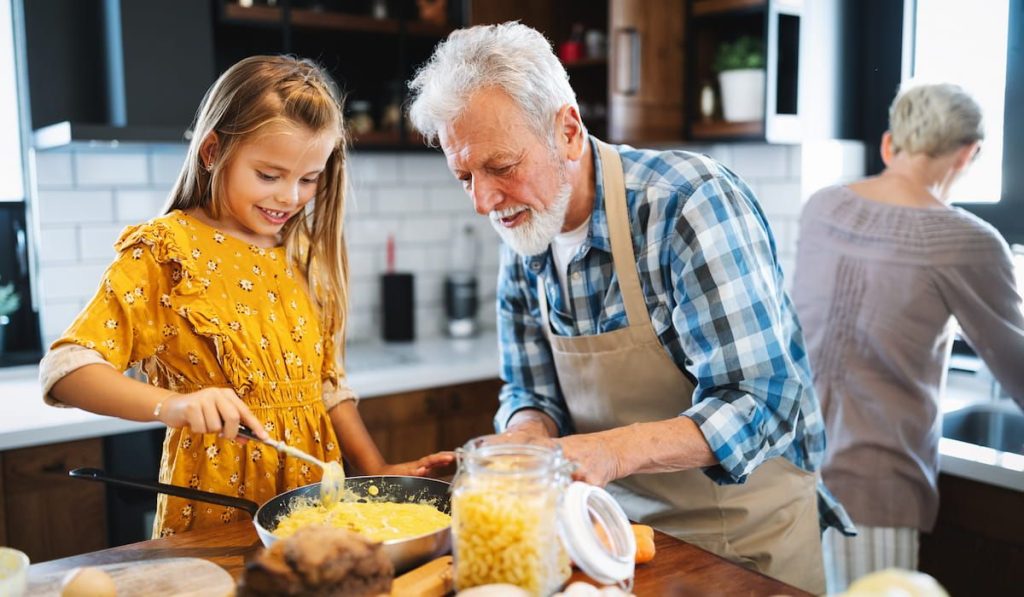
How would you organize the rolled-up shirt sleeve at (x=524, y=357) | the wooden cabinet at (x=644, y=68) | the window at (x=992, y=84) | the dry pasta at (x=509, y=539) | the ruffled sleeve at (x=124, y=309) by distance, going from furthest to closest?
the wooden cabinet at (x=644, y=68) < the window at (x=992, y=84) < the rolled-up shirt sleeve at (x=524, y=357) < the ruffled sleeve at (x=124, y=309) < the dry pasta at (x=509, y=539)

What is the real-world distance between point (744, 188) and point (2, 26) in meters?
2.31

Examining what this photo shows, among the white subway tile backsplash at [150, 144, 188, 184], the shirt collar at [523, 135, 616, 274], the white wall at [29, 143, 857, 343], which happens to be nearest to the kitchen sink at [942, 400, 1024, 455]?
the white wall at [29, 143, 857, 343]

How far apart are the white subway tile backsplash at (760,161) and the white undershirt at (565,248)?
139cm

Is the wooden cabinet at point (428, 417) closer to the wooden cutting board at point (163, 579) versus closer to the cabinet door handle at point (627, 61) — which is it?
the cabinet door handle at point (627, 61)

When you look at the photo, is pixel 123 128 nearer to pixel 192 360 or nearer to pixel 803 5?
pixel 192 360

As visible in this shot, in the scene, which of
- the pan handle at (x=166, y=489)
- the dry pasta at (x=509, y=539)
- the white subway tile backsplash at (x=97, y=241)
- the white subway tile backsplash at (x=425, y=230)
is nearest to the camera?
the dry pasta at (x=509, y=539)

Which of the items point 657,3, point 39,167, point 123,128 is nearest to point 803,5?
point 657,3

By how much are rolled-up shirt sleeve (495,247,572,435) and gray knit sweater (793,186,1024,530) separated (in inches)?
33.7

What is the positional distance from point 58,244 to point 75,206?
13 centimetres

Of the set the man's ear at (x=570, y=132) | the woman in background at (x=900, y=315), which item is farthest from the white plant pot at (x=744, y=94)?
the man's ear at (x=570, y=132)

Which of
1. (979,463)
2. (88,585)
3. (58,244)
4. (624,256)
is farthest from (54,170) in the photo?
(979,463)

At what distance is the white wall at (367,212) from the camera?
2.76 metres

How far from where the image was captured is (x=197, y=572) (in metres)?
1.10

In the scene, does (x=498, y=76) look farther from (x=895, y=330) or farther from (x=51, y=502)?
(x=51, y=502)
